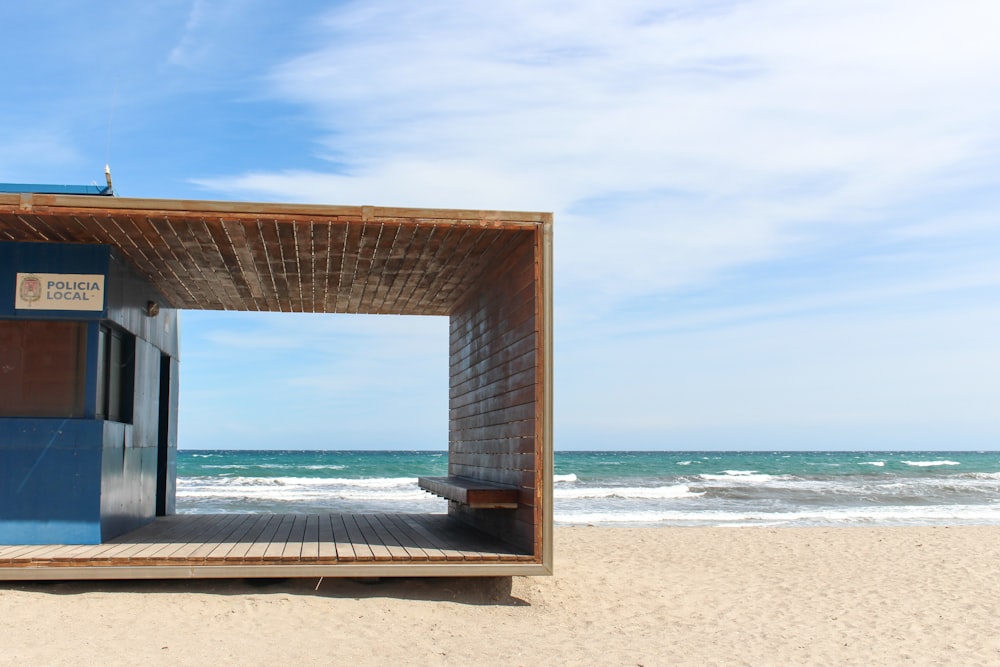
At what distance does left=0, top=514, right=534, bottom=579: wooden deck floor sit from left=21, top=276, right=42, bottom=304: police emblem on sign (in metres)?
1.86

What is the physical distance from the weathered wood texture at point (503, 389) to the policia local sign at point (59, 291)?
3.21 metres

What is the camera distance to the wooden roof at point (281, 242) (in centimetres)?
611

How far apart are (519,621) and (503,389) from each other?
199 cm

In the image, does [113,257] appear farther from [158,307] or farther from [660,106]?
[660,106]

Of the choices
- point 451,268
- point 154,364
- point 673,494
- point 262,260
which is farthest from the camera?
point 673,494

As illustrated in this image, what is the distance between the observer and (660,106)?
11406 millimetres

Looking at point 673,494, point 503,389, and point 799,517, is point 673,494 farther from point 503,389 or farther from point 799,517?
point 503,389

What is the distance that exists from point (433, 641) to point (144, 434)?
419 centimetres

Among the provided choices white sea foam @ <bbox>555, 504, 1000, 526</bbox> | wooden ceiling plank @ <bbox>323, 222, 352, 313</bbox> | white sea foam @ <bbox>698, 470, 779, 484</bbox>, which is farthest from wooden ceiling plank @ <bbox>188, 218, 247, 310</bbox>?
white sea foam @ <bbox>698, 470, 779, 484</bbox>

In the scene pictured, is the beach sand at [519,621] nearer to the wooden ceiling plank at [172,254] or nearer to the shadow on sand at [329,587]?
the shadow on sand at [329,587]

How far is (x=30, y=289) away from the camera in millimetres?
6785

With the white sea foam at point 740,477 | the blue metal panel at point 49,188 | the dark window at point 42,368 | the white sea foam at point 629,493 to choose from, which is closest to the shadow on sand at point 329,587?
the dark window at point 42,368

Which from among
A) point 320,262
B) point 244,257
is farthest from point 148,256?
point 320,262

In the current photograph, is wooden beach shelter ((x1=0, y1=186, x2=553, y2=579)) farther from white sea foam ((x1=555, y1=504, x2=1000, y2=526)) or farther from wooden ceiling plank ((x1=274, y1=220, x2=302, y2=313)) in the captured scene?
white sea foam ((x1=555, y1=504, x2=1000, y2=526))
